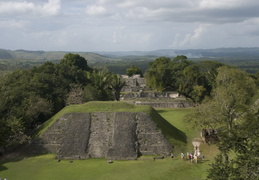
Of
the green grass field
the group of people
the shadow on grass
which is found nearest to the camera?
the green grass field

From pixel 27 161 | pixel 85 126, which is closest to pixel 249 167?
pixel 85 126

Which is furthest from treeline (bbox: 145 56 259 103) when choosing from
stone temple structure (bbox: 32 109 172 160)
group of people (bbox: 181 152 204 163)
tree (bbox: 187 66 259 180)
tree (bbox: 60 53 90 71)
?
group of people (bbox: 181 152 204 163)

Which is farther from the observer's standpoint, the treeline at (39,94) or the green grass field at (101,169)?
the treeline at (39,94)

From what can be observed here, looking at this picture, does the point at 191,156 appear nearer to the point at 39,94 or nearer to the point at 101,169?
the point at 101,169

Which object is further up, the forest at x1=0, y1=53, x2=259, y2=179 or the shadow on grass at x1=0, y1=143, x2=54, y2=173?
the forest at x1=0, y1=53, x2=259, y2=179

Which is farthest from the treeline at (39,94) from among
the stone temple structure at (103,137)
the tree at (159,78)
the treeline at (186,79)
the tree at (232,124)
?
the tree at (232,124)

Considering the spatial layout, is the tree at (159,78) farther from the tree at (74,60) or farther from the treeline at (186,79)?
the tree at (74,60)

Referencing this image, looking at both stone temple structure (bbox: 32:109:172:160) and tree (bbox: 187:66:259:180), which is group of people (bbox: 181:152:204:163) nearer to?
stone temple structure (bbox: 32:109:172:160)

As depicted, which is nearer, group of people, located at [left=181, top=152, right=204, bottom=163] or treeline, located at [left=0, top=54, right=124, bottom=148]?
group of people, located at [left=181, top=152, right=204, bottom=163]
